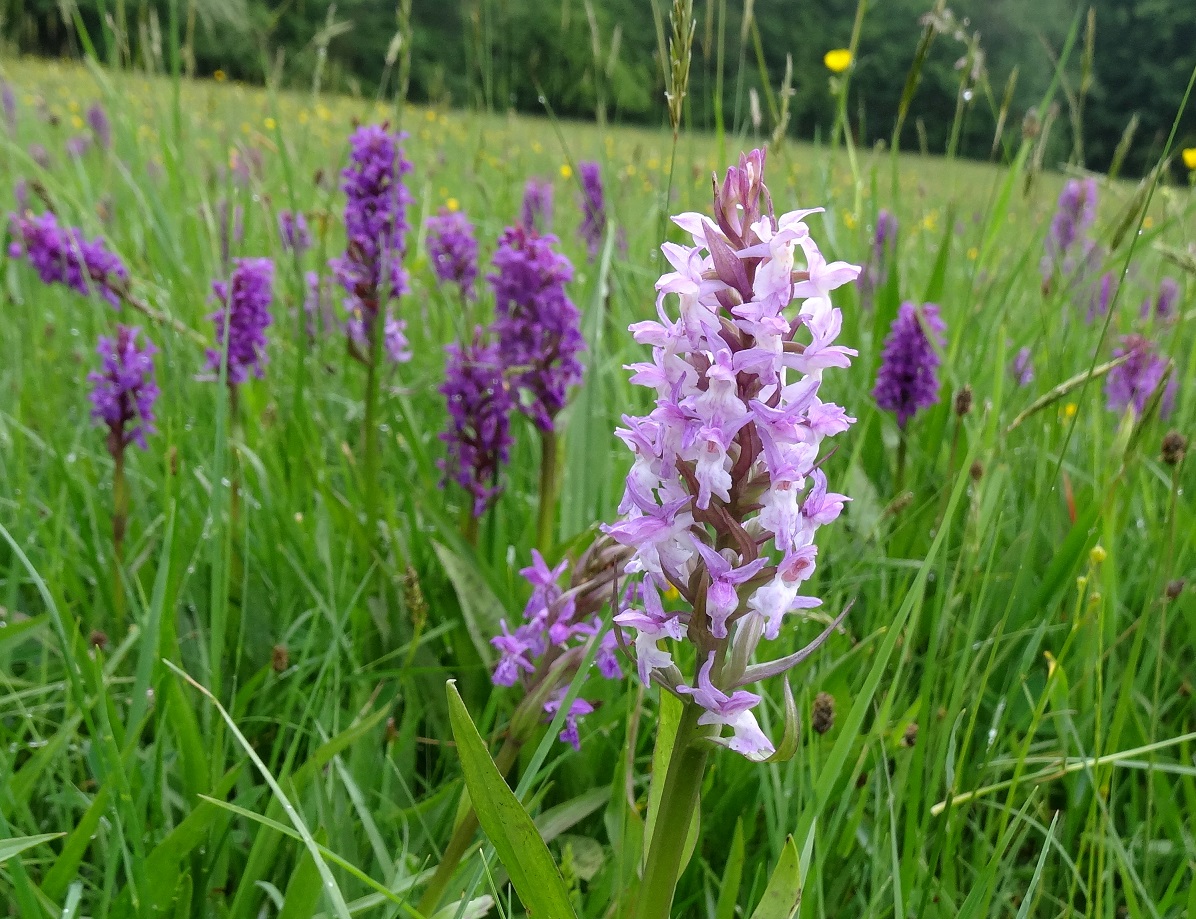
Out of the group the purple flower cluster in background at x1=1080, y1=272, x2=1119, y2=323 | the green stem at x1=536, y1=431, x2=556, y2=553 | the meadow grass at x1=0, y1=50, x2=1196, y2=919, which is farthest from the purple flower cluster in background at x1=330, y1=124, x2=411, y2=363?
the purple flower cluster in background at x1=1080, y1=272, x2=1119, y2=323

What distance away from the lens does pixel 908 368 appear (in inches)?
86.3

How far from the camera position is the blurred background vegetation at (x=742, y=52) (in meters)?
2.14

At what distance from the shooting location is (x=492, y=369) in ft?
5.92

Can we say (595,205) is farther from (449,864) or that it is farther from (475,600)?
(449,864)

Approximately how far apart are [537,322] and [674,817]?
117cm

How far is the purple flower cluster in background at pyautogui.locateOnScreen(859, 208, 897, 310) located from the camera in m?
2.77

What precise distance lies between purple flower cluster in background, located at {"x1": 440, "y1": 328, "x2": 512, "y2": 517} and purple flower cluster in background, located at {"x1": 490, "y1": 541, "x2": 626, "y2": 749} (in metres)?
0.73

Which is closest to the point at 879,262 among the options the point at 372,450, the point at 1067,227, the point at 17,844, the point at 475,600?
the point at 372,450

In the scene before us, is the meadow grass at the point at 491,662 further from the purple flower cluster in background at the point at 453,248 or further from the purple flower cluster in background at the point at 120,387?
the purple flower cluster in background at the point at 453,248

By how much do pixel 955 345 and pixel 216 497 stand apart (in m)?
1.63

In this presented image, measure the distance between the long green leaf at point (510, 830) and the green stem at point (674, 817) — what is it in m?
0.08

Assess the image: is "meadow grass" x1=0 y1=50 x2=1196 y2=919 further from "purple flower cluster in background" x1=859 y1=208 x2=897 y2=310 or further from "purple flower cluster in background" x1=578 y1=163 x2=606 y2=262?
"purple flower cluster in background" x1=578 y1=163 x2=606 y2=262

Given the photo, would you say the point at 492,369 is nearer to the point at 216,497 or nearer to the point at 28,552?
the point at 216,497

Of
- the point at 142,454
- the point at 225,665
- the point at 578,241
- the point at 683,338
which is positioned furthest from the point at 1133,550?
the point at 578,241
